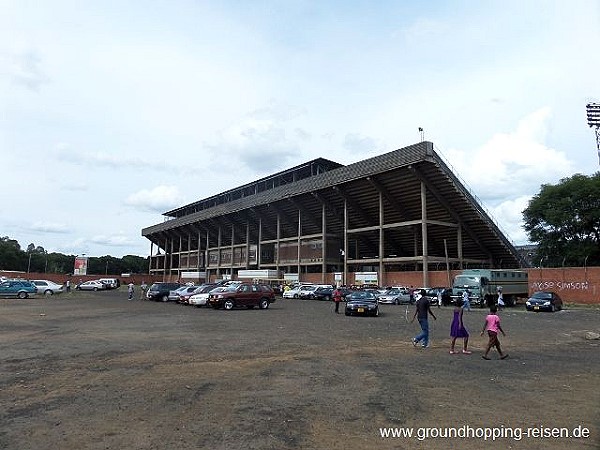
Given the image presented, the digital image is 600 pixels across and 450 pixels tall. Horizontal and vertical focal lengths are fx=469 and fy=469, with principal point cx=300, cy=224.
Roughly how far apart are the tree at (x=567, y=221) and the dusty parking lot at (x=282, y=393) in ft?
148

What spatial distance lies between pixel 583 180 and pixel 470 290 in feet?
92.7

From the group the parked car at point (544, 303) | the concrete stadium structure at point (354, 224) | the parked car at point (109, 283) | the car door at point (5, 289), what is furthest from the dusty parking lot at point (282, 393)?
the parked car at point (109, 283)

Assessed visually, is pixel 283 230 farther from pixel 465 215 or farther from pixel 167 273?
pixel 167 273

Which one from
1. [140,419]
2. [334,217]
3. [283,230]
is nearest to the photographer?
[140,419]

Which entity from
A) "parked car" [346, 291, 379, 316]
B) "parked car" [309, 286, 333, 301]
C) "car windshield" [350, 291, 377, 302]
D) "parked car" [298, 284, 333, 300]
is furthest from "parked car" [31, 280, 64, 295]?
"parked car" [346, 291, 379, 316]

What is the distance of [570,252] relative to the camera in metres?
56.0

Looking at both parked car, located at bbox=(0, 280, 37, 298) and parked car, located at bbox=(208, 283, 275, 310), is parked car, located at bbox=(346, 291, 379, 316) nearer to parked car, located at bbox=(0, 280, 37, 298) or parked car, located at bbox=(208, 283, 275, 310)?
parked car, located at bbox=(208, 283, 275, 310)

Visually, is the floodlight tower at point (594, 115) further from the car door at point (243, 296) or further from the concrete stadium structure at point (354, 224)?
the car door at point (243, 296)

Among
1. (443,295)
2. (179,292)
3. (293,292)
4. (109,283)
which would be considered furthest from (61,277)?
(443,295)

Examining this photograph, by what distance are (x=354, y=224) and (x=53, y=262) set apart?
366 ft

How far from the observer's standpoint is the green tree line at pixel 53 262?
11681 cm

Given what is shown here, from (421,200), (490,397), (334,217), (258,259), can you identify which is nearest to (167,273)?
(258,259)

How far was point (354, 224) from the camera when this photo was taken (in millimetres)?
65688

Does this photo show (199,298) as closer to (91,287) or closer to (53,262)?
(91,287)
